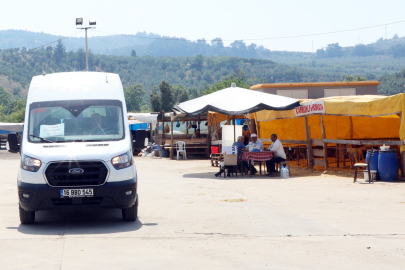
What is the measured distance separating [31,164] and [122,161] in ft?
4.53

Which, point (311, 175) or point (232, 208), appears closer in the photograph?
point (232, 208)

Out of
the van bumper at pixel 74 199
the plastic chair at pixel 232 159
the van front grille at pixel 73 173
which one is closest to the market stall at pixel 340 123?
the plastic chair at pixel 232 159

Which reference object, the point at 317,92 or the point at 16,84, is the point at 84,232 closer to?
the point at 317,92

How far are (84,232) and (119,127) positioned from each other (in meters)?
1.92

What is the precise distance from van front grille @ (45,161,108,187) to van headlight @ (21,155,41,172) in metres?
0.17

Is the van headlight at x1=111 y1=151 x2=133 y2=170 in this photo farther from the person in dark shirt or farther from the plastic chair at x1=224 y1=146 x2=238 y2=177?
the person in dark shirt

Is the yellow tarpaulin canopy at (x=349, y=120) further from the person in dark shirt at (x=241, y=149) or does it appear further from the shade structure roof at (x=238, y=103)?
the person in dark shirt at (x=241, y=149)

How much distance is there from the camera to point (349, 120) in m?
20.2

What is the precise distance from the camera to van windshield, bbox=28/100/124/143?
8.80 m

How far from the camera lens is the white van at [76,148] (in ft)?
26.5

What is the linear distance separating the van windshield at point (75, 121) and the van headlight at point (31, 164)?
21.8 inches

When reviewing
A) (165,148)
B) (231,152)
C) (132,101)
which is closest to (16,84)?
(132,101)

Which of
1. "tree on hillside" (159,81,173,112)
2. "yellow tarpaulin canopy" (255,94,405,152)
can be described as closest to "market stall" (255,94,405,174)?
"yellow tarpaulin canopy" (255,94,405,152)

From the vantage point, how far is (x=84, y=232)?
7984 mm
